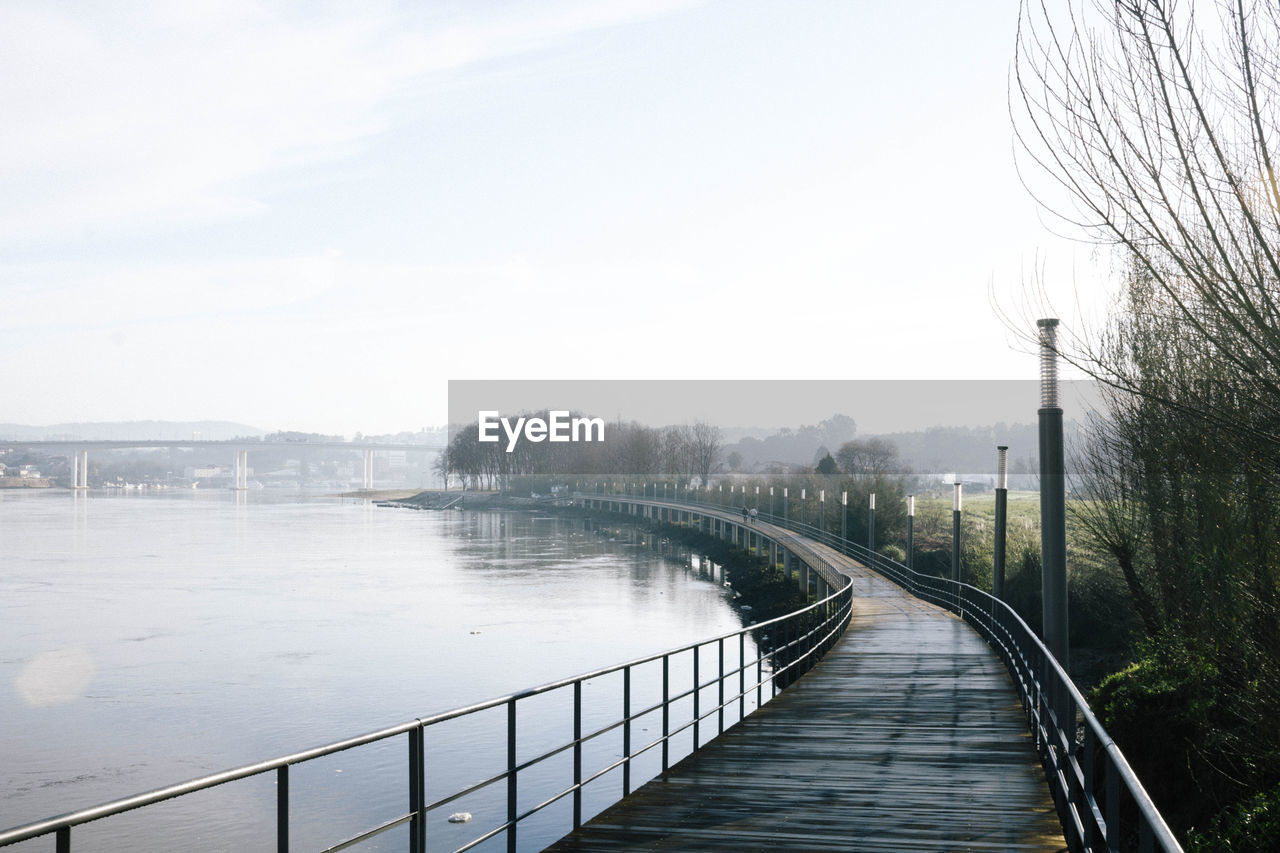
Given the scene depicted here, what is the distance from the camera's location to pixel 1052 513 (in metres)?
14.8

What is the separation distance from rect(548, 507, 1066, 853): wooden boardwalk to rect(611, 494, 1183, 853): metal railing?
13.7 inches

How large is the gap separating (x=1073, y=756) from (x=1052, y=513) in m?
7.37

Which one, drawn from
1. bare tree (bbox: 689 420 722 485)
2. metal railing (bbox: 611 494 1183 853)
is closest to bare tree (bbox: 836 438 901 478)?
bare tree (bbox: 689 420 722 485)

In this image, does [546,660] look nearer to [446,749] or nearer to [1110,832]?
[446,749]

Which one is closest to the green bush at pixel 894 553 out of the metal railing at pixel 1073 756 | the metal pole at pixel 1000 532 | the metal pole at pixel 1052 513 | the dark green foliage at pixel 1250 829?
the metal pole at pixel 1000 532

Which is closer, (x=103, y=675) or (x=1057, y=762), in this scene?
(x=1057, y=762)

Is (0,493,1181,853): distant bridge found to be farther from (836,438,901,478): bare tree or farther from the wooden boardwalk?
(836,438,901,478): bare tree

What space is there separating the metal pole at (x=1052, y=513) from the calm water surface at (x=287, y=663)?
9206mm

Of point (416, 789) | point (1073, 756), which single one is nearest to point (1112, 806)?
point (1073, 756)

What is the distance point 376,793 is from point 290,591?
31809mm

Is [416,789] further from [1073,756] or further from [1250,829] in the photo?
[1250,829]

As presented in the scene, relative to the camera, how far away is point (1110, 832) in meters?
5.88

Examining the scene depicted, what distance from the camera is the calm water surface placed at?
20531mm

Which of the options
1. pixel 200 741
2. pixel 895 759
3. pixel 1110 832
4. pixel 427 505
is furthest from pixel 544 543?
pixel 427 505
